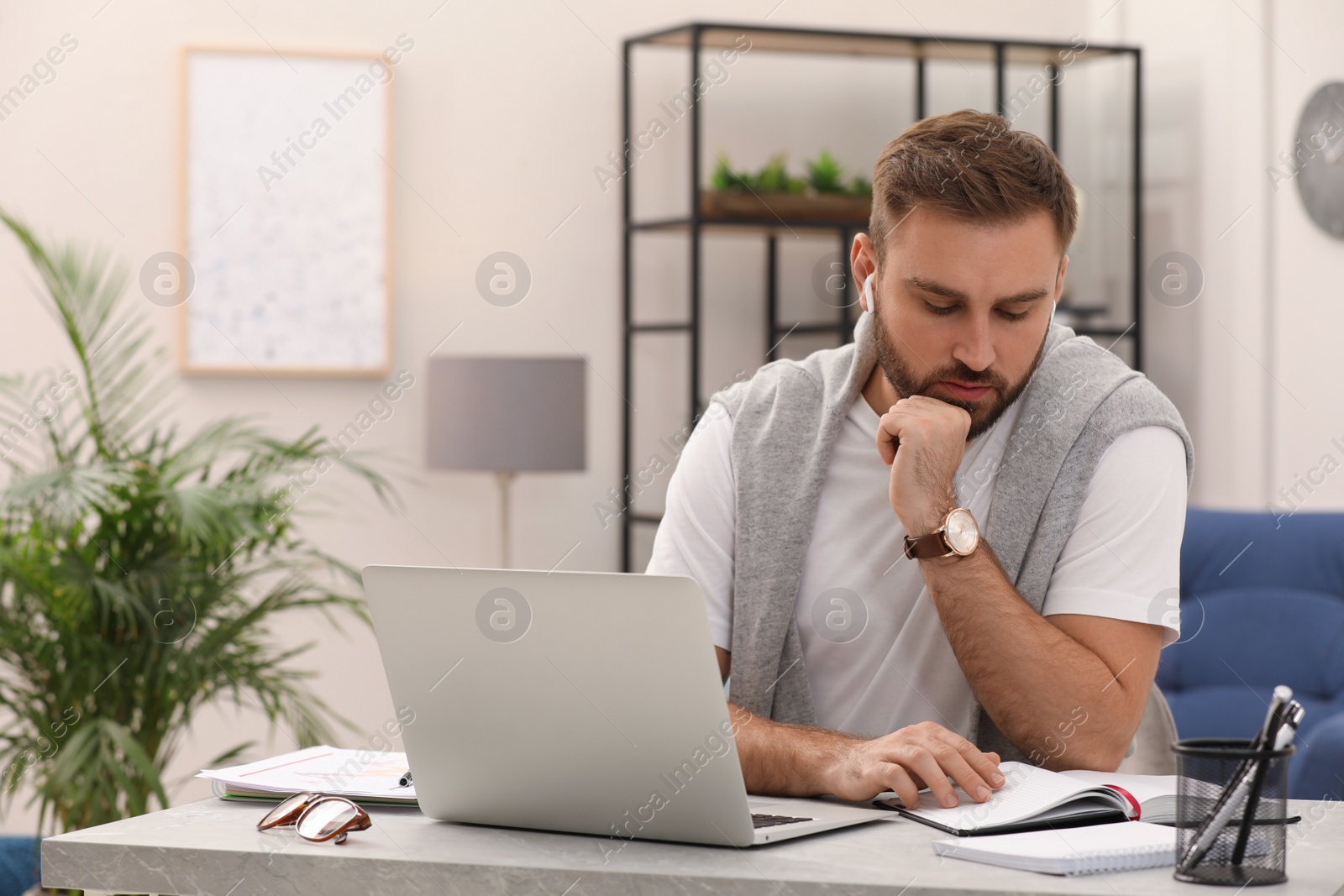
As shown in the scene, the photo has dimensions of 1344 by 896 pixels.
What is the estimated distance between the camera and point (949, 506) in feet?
4.74

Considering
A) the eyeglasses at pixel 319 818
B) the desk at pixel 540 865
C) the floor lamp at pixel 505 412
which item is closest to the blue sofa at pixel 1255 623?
the floor lamp at pixel 505 412

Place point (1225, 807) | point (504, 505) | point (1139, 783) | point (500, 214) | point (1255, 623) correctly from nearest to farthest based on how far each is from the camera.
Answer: point (1225, 807)
point (1139, 783)
point (1255, 623)
point (504, 505)
point (500, 214)

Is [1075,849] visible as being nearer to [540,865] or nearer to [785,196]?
[540,865]

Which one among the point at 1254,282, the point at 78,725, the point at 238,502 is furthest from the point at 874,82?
the point at 78,725

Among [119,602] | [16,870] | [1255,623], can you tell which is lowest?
[16,870]

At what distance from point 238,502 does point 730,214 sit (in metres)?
1.70

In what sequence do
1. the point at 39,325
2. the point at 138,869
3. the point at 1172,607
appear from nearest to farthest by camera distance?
the point at 138,869 < the point at 1172,607 < the point at 39,325

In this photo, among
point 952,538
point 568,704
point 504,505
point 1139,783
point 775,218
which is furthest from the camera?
point 775,218

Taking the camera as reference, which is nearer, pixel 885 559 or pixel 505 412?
pixel 885 559

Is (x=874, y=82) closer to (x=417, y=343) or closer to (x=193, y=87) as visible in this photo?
(x=417, y=343)

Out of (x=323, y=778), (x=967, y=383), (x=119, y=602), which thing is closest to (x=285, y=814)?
(x=323, y=778)

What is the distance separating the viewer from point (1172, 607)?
1.40 metres

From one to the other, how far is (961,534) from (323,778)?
0.65m

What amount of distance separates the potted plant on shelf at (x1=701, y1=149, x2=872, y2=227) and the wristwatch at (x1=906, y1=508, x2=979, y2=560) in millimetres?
2395
